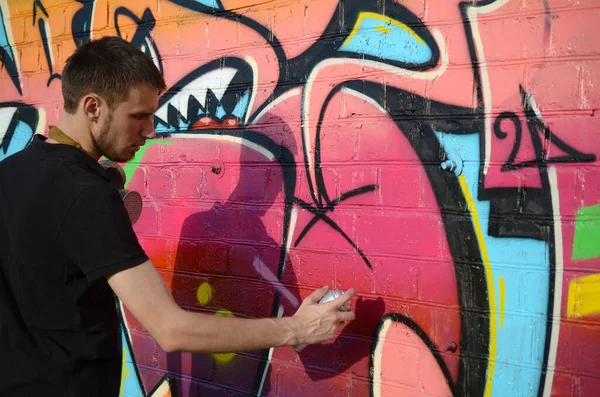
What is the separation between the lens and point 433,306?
275cm

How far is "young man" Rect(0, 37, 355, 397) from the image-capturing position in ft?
6.50

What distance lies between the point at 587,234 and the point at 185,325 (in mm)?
1492

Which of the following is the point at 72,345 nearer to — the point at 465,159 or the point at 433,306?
the point at 433,306

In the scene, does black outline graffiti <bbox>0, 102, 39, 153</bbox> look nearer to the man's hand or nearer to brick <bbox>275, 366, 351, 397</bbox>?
brick <bbox>275, 366, 351, 397</bbox>

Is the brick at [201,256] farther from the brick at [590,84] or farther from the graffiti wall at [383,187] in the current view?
the brick at [590,84]

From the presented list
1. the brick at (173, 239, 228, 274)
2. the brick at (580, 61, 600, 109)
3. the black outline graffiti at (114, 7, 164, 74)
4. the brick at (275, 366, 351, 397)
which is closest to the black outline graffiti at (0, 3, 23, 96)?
the black outline graffiti at (114, 7, 164, 74)

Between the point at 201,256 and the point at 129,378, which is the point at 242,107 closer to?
the point at 201,256

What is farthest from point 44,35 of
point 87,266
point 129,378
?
point 87,266

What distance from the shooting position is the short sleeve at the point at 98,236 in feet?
6.47

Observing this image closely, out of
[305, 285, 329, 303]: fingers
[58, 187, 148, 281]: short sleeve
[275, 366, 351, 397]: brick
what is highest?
[58, 187, 148, 281]: short sleeve

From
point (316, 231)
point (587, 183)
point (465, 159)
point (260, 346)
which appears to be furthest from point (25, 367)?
point (587, 183)

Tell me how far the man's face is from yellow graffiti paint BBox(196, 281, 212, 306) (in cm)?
131

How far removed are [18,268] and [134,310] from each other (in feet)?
1.54

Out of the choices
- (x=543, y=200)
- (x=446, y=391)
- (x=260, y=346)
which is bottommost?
(x=446, y=391)
